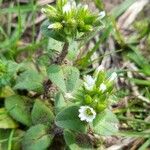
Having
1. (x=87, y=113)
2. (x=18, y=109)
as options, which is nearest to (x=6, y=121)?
(x=18, y=109)

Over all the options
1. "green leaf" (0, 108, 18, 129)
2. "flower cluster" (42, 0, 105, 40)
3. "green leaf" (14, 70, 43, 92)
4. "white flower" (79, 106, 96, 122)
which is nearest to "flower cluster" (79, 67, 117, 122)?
"white flower" (79, 106, 96, 122)

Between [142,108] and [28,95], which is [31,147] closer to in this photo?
[28,95]

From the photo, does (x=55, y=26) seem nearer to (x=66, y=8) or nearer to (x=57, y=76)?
(x=66, y=8)

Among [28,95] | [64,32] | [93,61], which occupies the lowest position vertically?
[28,95]

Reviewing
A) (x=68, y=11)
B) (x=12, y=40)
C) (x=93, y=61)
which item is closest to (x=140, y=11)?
(x=93, y=61)

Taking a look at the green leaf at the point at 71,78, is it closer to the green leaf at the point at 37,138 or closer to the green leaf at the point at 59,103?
the green leaf at the point at 59,103
